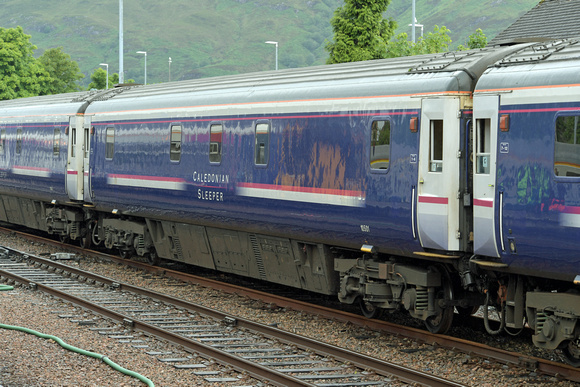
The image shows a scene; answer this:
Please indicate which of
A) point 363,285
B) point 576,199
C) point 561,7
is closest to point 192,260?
point 363,285

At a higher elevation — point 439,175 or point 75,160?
point 75,160

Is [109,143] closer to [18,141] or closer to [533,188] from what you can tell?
[18,141]

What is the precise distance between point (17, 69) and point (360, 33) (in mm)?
46844

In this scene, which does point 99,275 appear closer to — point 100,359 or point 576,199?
point 100,359

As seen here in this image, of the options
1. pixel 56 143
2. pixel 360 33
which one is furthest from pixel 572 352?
pixel 360 33

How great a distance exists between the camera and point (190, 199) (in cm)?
1656

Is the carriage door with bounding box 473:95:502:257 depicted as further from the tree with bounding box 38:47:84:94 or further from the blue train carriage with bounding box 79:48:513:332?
the tree with bounding box 38:47:84:94

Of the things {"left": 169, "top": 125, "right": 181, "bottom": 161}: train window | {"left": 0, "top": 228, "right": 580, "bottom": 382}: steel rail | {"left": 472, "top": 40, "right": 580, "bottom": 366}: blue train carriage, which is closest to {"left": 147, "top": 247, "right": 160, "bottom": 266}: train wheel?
{"left": 0, "top": 228, "right": 580, "bottom": 382}: steel rail

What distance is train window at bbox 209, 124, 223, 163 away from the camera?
15633mm

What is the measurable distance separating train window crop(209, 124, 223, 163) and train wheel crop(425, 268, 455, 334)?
18.2ft

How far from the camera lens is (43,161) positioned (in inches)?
907

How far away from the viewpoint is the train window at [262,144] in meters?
14.3

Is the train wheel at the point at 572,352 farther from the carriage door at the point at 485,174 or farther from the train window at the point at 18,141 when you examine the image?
the train window at the point at 18,141

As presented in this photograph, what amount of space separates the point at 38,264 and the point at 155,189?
143 inches
